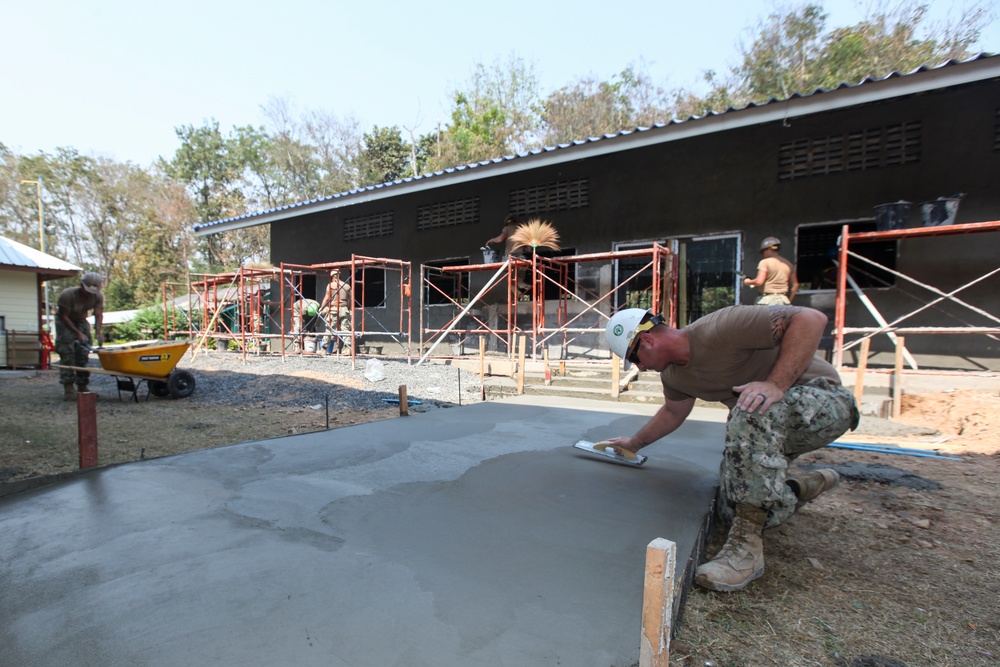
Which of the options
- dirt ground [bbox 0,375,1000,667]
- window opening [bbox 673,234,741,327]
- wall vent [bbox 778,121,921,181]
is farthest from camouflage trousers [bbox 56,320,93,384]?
wall vent [bbox 778,121,921,181]

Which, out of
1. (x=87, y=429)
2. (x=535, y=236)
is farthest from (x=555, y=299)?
(x=87, y=429)

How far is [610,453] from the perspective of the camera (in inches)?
104

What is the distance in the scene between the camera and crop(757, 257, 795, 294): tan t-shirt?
6.08m

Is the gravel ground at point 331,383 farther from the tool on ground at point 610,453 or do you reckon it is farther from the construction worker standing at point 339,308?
the tool on ground at point 610,453

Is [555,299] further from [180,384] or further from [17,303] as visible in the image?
[17,303]

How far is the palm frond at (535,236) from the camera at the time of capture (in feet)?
27.2

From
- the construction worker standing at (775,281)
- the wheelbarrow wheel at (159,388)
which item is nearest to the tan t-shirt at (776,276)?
the construction worker standing at (775,281)

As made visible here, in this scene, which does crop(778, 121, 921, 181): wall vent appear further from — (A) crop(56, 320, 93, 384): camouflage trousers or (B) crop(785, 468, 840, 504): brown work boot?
(A) crop(56, 320, 93, 384): camouflage trousers

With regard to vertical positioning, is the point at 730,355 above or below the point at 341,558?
above

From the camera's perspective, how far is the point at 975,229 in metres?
5.48

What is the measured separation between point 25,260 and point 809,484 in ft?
47.2

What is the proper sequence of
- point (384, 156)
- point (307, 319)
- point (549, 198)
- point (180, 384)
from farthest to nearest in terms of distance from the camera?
point (384, 156)
point (307, 319)
point (549, 198)
point (180, 384)

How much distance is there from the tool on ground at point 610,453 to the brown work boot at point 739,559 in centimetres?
74

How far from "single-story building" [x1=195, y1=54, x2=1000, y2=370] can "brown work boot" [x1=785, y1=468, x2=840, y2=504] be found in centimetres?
495
